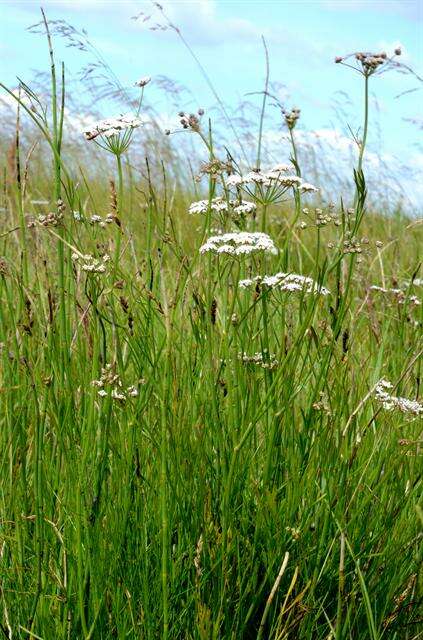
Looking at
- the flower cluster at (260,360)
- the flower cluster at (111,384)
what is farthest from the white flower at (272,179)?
the flower cluster at (111,384)

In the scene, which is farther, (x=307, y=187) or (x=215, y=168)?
(x=307, y=187)

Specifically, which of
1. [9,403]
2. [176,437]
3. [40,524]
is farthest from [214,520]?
[9,403]

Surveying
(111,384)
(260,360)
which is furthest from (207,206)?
(111,384)

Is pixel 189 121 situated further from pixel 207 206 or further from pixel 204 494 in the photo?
pixel 204 494

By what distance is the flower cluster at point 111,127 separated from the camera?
175 centimetres

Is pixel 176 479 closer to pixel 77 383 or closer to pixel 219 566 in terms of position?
pixel 219 566

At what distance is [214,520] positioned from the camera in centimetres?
178

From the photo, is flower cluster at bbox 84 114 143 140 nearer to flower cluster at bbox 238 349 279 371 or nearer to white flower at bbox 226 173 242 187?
white flower at bbox 226 173 242 187

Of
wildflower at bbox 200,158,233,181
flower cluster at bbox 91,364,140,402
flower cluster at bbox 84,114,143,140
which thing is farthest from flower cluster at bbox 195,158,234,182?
flower cluster at bbox 91,364,140,402

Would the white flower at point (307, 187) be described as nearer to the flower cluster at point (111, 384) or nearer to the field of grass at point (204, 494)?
the field of grass at point (204, 494)

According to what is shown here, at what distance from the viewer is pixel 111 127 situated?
69.9 inches

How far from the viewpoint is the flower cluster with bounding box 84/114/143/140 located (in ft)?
5.74

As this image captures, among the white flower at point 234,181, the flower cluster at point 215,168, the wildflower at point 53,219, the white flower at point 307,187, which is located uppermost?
the flower cluster at point 215,168

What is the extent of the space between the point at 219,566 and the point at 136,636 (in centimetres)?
22
